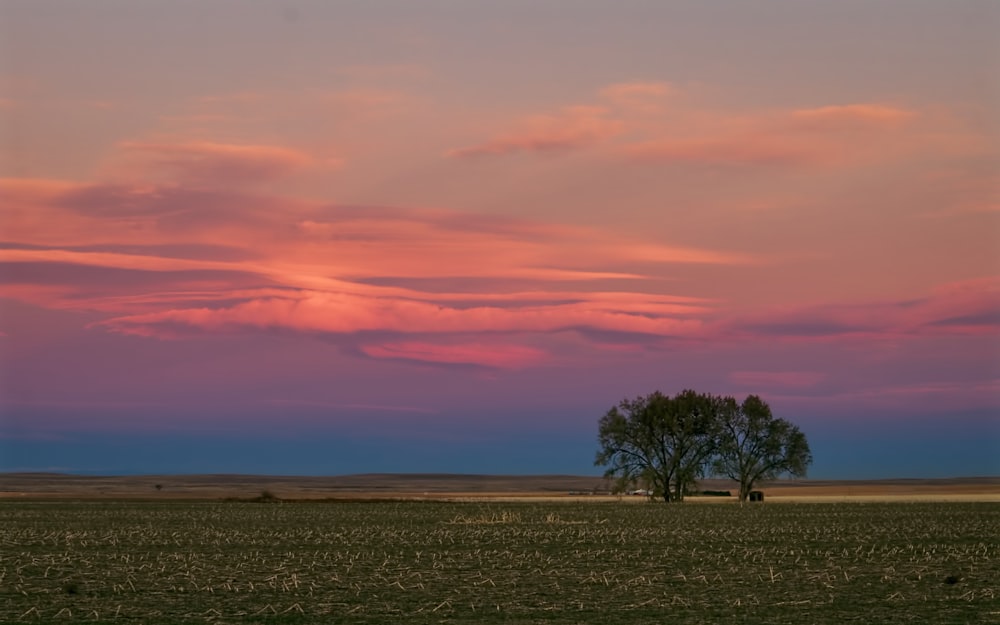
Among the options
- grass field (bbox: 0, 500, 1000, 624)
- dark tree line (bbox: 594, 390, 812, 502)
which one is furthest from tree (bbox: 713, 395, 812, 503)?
grass field (bbox: 0, 500, 1000, 624)

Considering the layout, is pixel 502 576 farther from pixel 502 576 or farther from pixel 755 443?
pixel 755 443

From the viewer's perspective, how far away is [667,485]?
12488 centimetres

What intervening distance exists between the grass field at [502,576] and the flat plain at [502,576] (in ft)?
0.20

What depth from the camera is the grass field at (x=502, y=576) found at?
2339cm

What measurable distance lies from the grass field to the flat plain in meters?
0.06

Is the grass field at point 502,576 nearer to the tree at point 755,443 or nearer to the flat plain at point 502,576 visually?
the flat plain at point 502,576

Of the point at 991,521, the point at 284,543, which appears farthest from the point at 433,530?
the point at 991,521

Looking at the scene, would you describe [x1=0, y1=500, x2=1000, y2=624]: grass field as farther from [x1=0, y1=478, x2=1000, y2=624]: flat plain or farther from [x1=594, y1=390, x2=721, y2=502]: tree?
[x1=594, y1=390, x2=721, y2=502]: tree

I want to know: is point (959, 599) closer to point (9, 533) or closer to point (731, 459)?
point (9, 533)

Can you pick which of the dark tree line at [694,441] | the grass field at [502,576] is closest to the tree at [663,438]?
the dark tree line at [694,441]

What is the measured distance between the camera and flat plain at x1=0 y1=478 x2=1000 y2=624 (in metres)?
23.4

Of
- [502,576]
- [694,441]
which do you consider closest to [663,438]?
[694,441]

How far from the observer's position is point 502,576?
30641mm

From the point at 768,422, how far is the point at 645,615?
108530 millimetres
